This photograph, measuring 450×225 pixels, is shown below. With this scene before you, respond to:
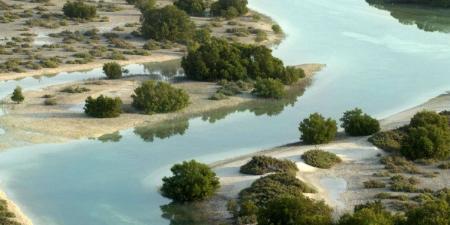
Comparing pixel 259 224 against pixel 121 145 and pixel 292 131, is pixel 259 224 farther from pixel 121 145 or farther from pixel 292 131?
pixel 292 131

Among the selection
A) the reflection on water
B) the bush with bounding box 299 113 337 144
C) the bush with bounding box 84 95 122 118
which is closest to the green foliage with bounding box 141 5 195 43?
the bush with bounding box 84 95 122 118

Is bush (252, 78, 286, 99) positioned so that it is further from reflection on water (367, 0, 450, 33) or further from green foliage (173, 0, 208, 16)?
reflection on water (367, 0, 450, 33)

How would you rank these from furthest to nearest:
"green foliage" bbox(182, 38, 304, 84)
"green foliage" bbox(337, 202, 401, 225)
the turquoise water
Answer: "green foliage" bbox(182, 38, 304, 84)
the turquoise water
"green foliage" bbox(337, 202, 401, 225)

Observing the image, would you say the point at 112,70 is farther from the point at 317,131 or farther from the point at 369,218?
the point at 369,218

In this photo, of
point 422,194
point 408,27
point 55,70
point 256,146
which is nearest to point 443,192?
point 422,194

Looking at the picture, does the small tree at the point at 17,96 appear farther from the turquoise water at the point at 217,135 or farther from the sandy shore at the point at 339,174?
the sandy shore at the point at 339,174

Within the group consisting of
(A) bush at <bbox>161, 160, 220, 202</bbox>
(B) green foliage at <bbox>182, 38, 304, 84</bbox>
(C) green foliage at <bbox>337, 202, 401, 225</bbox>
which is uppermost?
(B) green foliage at <bbox>182, 38, 304, 84</bbox>

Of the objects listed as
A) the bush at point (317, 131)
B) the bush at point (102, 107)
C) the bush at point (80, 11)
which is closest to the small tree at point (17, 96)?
the bush at point (102, 107)
